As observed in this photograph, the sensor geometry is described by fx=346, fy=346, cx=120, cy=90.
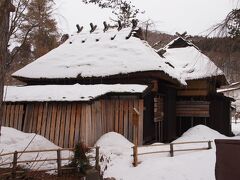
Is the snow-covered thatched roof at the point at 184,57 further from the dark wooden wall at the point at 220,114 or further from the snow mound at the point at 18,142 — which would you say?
the snow mound at the point at 18,142

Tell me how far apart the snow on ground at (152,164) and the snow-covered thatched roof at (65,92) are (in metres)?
1.76

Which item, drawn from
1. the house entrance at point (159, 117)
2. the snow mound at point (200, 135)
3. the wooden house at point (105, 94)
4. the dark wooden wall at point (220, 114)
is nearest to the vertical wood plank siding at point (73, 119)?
the wooden house at point (105, 94)

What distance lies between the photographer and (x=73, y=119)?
12.6m

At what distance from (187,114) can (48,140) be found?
10288mm

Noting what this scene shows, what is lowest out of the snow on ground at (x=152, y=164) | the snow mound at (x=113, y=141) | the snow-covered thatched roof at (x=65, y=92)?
the snow on ground at (x=152, y=164)

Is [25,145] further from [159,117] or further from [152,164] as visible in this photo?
[159,117]

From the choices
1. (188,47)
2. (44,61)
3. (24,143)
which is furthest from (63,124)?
(188,47)

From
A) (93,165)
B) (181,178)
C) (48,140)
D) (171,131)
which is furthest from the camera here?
(171,131)

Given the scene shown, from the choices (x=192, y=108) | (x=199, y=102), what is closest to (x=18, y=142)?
(x=192, y=108)

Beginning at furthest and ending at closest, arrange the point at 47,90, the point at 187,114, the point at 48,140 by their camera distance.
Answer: the point at 187,114, the point at 47,90, the point at 48,140

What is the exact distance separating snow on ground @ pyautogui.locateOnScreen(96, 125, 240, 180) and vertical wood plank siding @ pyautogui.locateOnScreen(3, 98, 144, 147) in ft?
2.21

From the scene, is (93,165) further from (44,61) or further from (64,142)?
→ (44,61)

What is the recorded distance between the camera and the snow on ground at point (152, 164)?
10.3 metres

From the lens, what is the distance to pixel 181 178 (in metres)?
10.1
